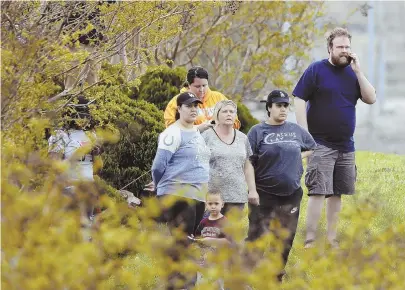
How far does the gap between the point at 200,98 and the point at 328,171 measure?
1242 millimetres

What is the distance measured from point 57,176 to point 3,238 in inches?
15.8

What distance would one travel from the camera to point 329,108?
8609mm

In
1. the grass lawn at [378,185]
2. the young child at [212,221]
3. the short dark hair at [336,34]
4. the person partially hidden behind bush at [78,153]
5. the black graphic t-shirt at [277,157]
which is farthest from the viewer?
the grass lawn at [378,185]

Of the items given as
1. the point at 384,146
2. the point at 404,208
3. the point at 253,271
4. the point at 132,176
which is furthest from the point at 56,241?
the point at 384,146

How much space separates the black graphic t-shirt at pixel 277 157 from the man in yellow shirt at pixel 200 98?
1.42 ft

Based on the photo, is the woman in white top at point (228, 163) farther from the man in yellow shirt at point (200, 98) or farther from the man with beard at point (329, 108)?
the man with beard at point (329, 108)

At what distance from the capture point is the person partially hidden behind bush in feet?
14.6

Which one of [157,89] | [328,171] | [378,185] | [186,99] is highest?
[186,99]

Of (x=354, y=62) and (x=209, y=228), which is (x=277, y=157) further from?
(x=354, y=62)

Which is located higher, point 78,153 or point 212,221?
point 78,153

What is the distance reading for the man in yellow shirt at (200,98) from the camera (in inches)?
325

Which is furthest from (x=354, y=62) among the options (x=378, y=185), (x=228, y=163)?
(x=378, y=185)

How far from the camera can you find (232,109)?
25.6 feet

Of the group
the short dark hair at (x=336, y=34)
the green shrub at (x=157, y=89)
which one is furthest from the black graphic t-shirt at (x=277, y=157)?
the green shrub at (x=157, y=89)
